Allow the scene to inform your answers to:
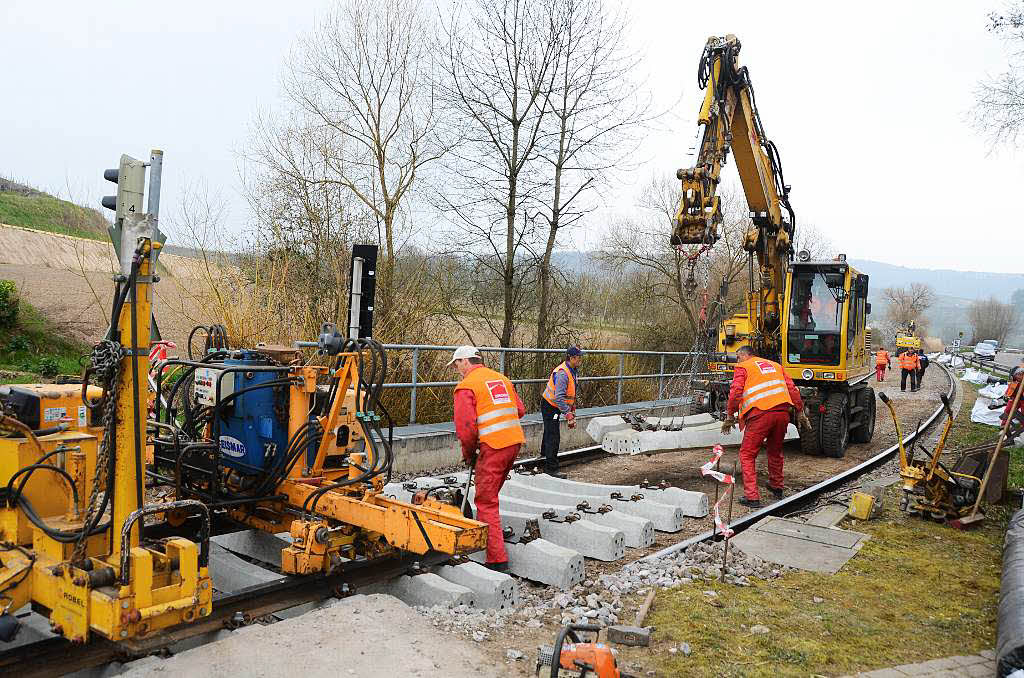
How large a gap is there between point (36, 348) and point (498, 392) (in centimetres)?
1456

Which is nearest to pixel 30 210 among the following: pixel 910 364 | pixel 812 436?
pixel 812 436

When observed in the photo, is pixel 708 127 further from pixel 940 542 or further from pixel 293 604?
pixel 293 604

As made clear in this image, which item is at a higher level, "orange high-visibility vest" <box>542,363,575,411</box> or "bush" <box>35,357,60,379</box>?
"orange high-visibility vest" <box>542,363,575,411</box>

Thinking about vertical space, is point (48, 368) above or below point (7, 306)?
below

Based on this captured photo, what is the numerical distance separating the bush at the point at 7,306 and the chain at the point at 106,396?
1490 centimetres

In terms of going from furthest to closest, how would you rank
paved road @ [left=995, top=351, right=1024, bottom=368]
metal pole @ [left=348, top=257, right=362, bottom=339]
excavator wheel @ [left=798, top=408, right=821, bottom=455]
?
paved road @ [left=995, top=351, right=1024, bottom=368]
excavator wheel @ [left=798, top=408, right=821, bottom=455]
metal pole @ [left=348, top=257, right=362, bottom=339]

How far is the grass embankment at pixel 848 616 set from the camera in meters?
4.50

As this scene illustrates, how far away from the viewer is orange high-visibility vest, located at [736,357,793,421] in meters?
8.91

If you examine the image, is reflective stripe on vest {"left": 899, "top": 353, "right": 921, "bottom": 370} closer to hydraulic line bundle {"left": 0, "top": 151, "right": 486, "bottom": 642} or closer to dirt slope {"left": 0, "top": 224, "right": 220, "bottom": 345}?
dirt slope {"left": 0, "top": 224, "right": 220, "bottom": 345}

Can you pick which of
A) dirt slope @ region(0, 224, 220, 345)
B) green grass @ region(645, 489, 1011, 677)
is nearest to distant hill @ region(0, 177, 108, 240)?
dirt slope @ region(0, 224, 220, 345)

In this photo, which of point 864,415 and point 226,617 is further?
point 864,415

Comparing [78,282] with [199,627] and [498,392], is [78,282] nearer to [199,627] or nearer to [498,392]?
[498,392]

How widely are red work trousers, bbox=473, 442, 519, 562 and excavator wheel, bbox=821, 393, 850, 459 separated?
27.6ft

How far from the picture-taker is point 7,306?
632 inches
